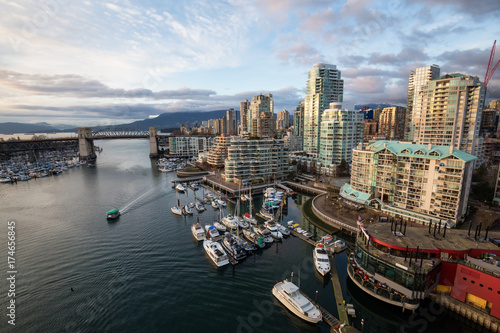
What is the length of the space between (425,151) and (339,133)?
132 feet

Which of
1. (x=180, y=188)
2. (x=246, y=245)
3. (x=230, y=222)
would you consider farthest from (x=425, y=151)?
(x=180, y=188)

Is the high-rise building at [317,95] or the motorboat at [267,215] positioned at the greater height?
the high-rise building at [317,95]

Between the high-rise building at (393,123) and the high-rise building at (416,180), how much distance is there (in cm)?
9795

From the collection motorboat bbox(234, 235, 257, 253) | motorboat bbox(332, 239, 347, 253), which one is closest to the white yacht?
motorboat bbox(234, 235, 257, 253)

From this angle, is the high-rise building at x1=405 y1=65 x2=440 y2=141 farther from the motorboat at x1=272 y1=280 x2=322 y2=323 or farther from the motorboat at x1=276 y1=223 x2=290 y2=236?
the motorboat at x1=272 y1=280 x2=322 y2=323

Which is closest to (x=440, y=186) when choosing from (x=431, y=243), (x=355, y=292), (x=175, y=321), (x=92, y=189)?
(x=431, y=243)

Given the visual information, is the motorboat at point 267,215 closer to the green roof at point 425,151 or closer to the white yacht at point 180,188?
the green roof at point 425,151

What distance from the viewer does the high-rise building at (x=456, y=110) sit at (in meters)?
57.1

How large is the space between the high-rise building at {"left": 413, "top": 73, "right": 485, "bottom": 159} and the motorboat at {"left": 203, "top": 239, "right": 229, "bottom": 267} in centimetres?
6477

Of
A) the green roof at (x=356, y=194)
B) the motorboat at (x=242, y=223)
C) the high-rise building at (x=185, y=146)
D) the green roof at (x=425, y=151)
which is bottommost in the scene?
the motorboat at (x=242, y=223)

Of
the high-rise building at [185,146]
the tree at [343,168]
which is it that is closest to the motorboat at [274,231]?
the tree at [343,168]

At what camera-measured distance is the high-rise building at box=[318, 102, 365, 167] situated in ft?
246

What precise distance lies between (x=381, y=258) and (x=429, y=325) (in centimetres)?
657

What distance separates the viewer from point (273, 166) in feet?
237
